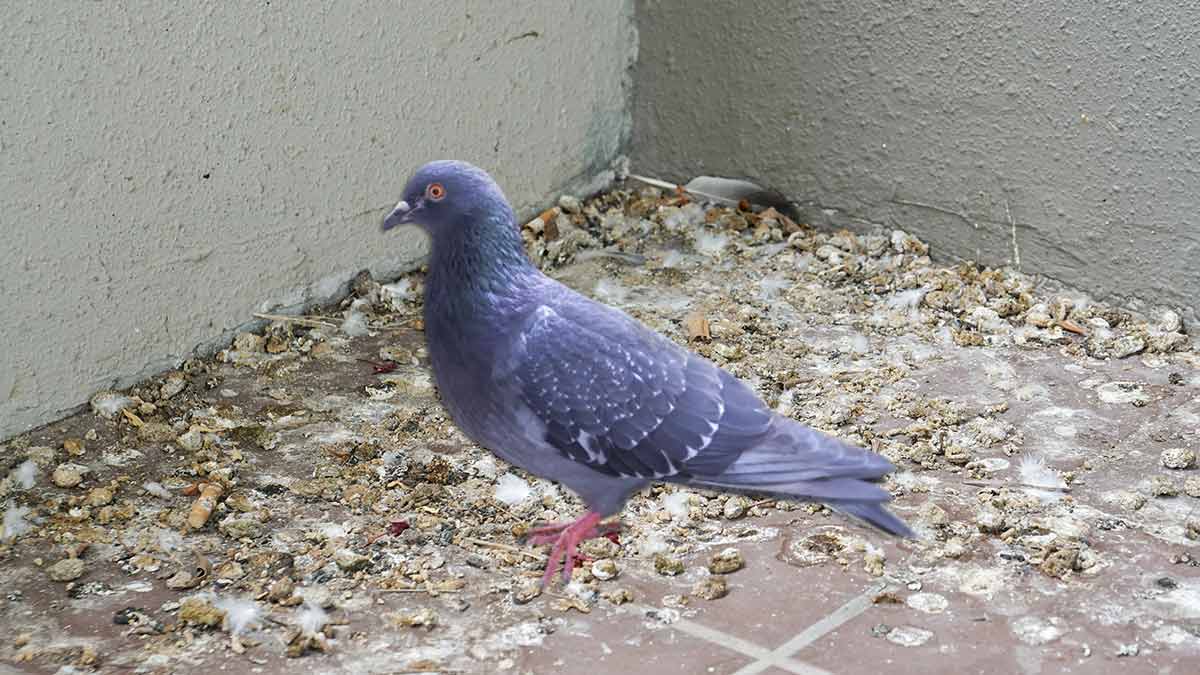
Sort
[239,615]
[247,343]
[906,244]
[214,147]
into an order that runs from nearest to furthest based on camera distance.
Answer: [239,615], [214,147], [247,343], [906,244]

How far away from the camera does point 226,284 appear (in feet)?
12.5

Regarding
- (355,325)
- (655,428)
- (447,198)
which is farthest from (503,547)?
(355,325)

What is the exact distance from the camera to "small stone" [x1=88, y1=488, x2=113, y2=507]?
308 cm

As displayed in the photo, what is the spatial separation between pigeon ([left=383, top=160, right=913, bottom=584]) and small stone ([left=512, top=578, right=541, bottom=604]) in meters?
0.20

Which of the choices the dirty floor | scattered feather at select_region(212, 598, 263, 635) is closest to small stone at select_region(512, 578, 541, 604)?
the dirty floor

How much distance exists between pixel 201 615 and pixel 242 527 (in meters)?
0.36

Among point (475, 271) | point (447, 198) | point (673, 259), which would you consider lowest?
point (673, 259)

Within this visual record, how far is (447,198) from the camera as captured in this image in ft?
8.68

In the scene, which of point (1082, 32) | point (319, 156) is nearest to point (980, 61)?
point (1082, 32)

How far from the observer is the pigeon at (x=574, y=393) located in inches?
102

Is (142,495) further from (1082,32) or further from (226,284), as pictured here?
(1082,32)

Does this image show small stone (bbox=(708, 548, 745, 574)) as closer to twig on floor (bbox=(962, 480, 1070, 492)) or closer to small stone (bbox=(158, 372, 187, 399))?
twig on floor (bbox=(962, 480, 1070, 492))

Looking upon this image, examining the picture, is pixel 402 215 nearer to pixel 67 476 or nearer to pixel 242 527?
pixel 242 527

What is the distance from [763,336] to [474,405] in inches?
54.5
